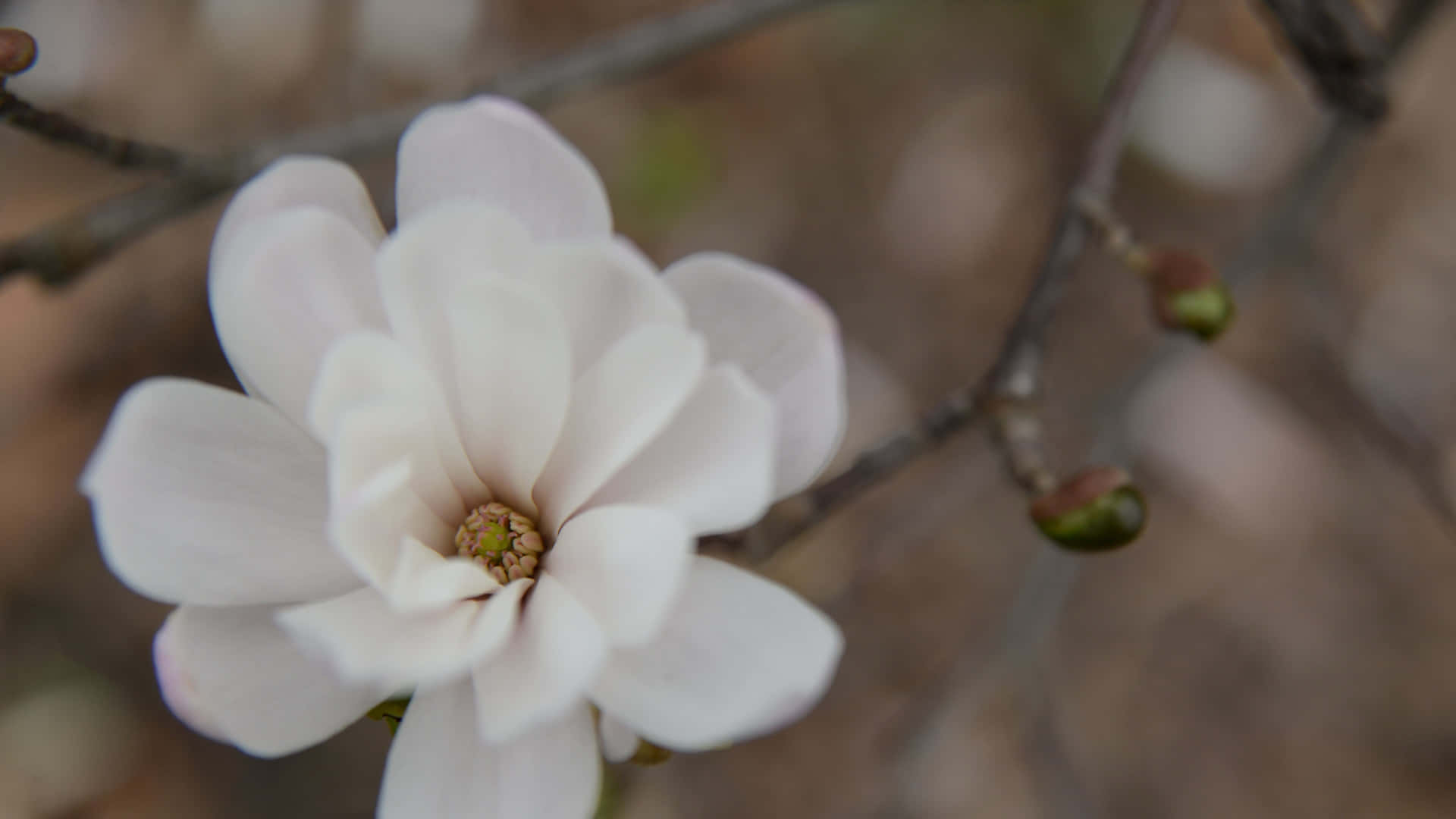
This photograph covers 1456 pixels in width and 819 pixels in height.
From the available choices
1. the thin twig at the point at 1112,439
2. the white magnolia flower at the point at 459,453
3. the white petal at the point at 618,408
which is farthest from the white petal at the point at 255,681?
the thin twig at the point at 1112,439

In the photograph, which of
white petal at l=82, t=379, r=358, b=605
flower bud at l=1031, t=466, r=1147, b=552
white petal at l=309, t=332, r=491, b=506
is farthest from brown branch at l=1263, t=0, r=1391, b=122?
white petal at l=82, t=379, r=358, b=605

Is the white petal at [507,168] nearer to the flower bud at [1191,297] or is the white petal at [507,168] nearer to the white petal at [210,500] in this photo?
the white petal at [210,500]

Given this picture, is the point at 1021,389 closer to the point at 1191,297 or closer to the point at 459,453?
the point at 1191,297

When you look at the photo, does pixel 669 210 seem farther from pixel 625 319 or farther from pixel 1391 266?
pixel 625 319

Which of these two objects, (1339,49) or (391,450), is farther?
(1339,49)

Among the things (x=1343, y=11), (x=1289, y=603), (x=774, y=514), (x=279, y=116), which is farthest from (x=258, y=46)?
(x=1289, y=603)

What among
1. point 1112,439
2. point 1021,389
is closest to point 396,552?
point 1021,389
